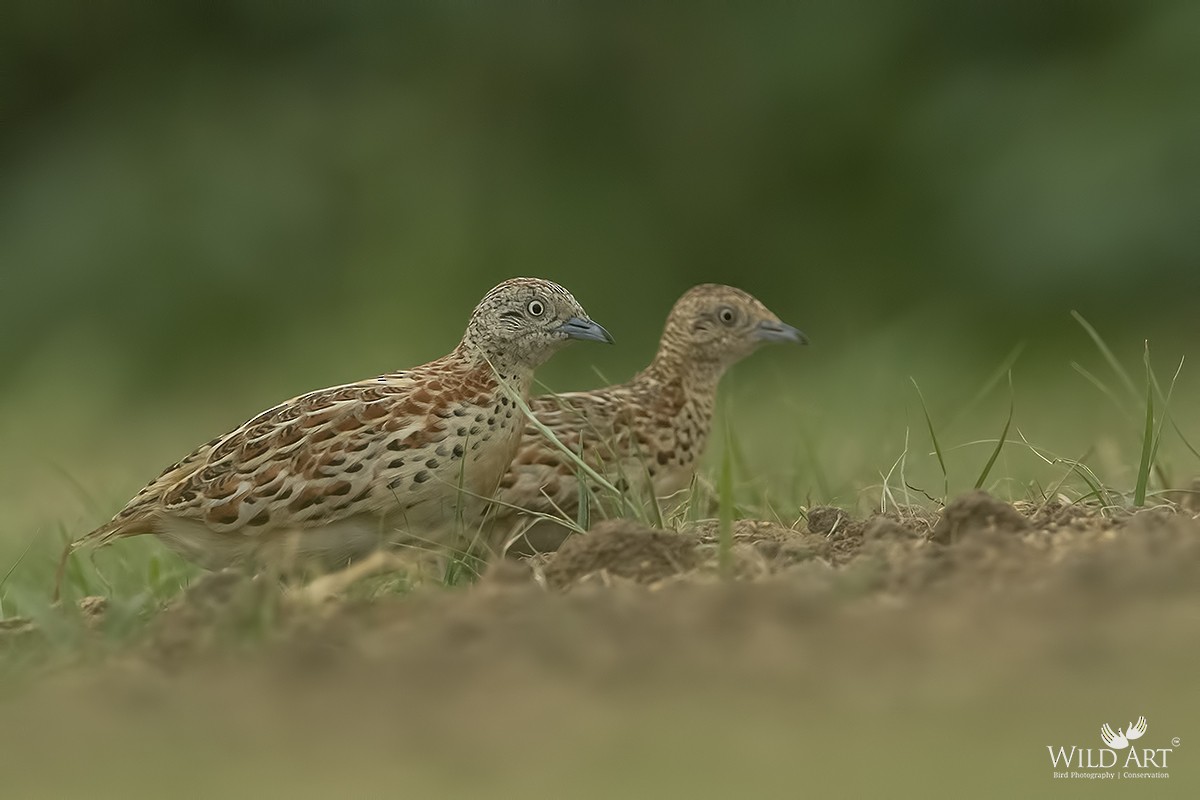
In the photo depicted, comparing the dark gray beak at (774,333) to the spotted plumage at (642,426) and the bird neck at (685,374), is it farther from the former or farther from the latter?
the bird neck at (685,374)

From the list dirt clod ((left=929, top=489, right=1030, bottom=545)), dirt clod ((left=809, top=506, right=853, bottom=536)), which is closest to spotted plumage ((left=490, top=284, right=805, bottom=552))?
dirt clod ((left=809, top=506, right=853, bottom=536))

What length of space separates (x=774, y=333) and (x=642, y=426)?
2.44 ft

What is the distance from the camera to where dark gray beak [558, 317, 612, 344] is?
4.45 metres

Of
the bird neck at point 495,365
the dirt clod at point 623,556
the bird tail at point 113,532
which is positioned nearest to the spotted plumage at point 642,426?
the bird neck at point 495,365

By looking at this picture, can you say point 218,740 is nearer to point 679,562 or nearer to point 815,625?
point 815,625

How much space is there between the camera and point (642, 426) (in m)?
4.82

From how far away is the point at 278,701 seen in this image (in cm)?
237

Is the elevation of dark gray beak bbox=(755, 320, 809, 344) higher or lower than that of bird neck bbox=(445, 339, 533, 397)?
higher

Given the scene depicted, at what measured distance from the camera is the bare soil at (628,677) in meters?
2.11

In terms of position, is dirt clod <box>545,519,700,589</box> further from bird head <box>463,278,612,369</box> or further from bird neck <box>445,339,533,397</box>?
bird head <box>463,278,612,369</box>

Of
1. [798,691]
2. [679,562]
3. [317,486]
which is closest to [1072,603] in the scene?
[798,691]

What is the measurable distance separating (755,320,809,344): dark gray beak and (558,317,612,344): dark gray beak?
1.01m

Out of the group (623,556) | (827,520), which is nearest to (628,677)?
(623,556)

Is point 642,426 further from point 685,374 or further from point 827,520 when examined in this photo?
point 827,520
